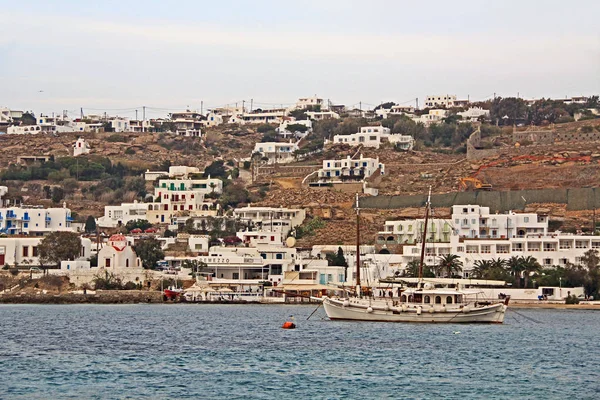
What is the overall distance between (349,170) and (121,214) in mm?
24120

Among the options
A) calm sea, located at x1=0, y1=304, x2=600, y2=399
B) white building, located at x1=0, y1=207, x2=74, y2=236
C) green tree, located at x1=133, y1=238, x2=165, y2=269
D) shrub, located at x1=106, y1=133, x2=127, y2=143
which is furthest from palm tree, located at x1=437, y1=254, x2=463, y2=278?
shrub, located at x1=106, y1=133, x2=127, y2=143

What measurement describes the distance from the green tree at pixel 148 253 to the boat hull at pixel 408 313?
35.2 meters

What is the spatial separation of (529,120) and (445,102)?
1299 inches

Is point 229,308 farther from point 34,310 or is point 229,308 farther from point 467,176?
point 467,176

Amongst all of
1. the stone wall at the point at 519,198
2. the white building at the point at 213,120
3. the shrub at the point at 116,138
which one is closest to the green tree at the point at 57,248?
the stone wall at the point at 519,198

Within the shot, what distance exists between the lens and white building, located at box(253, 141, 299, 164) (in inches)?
5910

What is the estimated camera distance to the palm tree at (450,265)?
90.9 m

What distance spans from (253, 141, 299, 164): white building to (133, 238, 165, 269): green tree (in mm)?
45108

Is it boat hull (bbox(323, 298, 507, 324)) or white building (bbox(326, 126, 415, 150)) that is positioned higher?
white building (bbox(326, 126, 415, 150))

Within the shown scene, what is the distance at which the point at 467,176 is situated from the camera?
12688 cm

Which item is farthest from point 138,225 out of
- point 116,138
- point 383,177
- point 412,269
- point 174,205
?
point 116,138

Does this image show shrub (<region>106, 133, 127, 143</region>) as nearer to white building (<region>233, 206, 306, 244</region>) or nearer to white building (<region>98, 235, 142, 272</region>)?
white building (<region>233, 206, 306, 244</region>)

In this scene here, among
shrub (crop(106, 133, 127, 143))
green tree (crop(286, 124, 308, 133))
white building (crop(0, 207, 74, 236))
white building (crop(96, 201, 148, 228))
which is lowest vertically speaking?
white building (crop(0, 207, 74, 236))

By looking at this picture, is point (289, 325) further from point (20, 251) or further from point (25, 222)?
point (25, 222)
